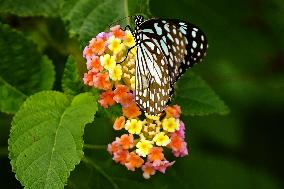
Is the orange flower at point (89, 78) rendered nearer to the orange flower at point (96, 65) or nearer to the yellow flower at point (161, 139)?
the orange flower at point (96, 65)

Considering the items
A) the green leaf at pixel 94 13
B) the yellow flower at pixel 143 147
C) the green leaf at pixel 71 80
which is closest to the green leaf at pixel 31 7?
the green leaf at pixel 94 13

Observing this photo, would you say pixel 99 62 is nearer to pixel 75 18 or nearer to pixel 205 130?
pixel 75 18

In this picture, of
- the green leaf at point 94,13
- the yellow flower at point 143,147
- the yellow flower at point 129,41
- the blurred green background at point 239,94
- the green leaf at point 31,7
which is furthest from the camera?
the blurred green background at point 239,94

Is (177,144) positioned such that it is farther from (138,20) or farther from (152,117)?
(138,20)

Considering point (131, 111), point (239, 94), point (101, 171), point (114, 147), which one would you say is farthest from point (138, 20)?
point (239, 94)

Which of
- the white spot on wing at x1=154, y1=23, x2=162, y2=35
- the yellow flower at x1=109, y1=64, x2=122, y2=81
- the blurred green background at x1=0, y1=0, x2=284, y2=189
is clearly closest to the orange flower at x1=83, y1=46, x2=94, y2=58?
the yellow flower at x1=109, y1=64, x2=122, y2=81
